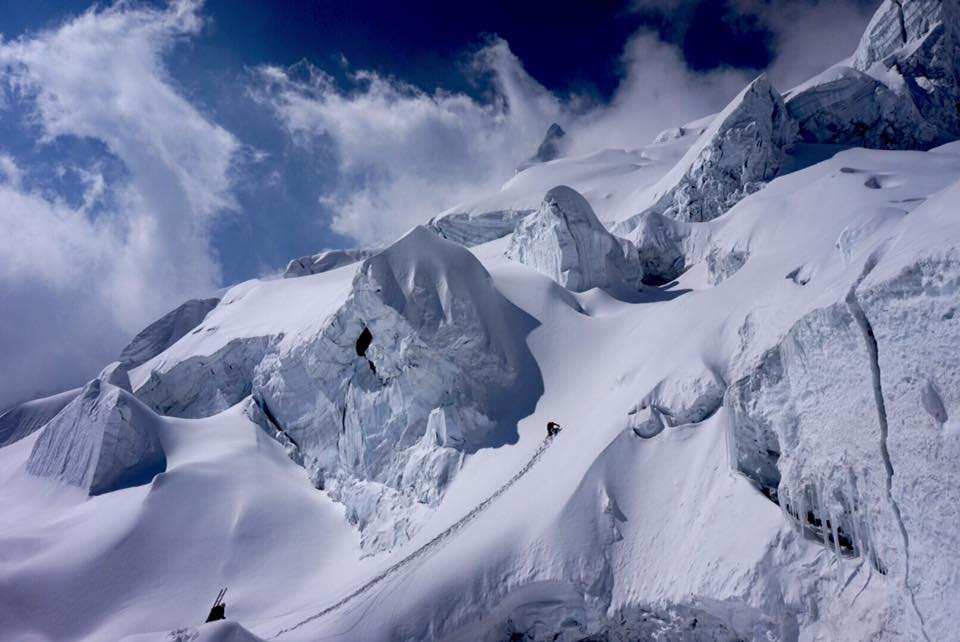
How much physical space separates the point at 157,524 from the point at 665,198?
3027cm

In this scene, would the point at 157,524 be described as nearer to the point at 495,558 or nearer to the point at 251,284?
the point at 495,558

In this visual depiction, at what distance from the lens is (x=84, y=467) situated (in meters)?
23.6

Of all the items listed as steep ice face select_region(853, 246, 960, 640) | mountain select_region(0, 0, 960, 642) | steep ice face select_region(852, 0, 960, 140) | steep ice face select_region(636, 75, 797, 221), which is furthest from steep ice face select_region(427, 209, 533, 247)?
steep ice face select_region(853, 246, 960, 640)

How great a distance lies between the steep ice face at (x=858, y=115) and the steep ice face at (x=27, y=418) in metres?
48.0

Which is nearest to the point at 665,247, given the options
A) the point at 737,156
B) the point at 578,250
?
the point at 578,250

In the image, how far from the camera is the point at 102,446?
2341 cm

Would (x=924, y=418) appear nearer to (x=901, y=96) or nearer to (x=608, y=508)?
(x=608, y=508)

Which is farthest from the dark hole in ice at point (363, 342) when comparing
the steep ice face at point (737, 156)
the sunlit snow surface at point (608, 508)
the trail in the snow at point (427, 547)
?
the steep ice face at point (737, 156)

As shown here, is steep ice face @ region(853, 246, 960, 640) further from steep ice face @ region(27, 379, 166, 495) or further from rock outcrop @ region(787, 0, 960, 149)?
rock outcrop @ region(787, 0, 960, 149)

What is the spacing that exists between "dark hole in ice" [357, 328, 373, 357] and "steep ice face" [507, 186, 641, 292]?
9.14 m

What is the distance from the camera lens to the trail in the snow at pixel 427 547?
1398 cm

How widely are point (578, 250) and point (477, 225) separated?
25882 mm

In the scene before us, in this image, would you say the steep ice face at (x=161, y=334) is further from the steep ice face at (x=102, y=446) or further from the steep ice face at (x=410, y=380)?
the steep ice face at (x=410, y=380)

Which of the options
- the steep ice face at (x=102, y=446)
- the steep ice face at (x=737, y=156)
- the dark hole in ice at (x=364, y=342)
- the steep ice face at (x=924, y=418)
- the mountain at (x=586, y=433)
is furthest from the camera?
the steep ice face at (x=737, y=156)
